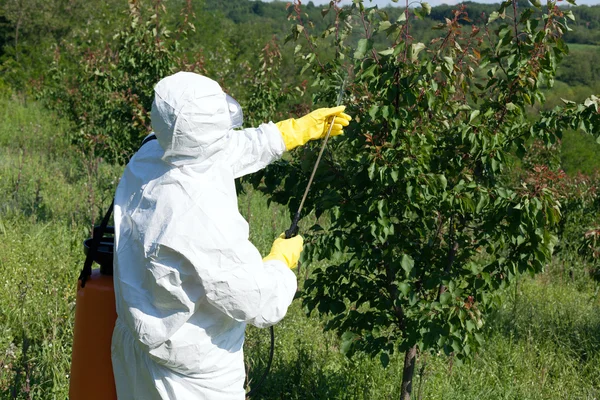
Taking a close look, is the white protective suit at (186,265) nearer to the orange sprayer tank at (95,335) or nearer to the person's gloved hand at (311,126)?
the orange sprayer tank at (95,335)

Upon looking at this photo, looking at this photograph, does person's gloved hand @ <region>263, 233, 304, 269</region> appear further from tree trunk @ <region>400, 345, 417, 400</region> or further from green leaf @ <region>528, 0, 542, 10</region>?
green leaf @ <region>528, 0, 542, 10</region>

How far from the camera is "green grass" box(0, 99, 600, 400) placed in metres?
3.60

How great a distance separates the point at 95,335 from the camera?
2277mm

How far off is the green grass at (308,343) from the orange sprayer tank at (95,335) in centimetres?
55

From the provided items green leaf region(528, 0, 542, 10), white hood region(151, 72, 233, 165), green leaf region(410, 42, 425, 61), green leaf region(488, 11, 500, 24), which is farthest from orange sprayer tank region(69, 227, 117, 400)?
green leaf region(528, 0, 542, 10)

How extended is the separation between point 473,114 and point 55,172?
22.4 feet

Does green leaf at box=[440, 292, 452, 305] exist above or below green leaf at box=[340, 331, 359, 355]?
above

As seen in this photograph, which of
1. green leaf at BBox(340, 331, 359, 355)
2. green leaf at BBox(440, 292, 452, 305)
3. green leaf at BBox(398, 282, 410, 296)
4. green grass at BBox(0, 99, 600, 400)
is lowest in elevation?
green grass at BBox(0, 99, 600, 400)

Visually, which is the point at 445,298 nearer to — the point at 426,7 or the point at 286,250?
the point at 286,250

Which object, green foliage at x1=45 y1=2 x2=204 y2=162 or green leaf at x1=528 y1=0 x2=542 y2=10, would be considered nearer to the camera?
green leaf at x1=528 y1=0 x2=542 y2=10

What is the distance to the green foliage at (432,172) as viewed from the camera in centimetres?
272

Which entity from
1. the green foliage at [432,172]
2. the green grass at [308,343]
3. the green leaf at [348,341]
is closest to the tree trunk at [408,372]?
the green grass at [308,343]

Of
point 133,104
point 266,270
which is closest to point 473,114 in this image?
point 266,270

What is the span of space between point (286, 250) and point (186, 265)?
477 millimetres
